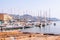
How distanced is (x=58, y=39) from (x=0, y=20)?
5238 cm

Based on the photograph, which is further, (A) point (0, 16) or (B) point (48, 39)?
(A) point (0, 16)

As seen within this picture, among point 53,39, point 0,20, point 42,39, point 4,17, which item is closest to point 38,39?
point 42,39

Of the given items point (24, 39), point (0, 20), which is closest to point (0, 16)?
point (0, 20)

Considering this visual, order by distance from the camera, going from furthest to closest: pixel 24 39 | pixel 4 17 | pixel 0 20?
pixel 4 17 < pixel 0 20 < pixel 24 39

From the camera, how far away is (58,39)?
20922 millimetres

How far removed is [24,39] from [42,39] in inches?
83.8

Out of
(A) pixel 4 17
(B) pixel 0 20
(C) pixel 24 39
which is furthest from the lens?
(A) pixel 4 17

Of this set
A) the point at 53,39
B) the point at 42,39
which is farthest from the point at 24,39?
the point at 53,39

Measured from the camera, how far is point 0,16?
73875 mm

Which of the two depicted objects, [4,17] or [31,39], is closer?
[31,39]

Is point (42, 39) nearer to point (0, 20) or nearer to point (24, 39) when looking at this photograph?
point (24, 39)

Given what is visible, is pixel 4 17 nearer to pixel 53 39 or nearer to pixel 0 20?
pixel 0 20

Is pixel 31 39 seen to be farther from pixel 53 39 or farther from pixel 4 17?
pixel 4 17

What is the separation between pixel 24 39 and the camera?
2042cm
